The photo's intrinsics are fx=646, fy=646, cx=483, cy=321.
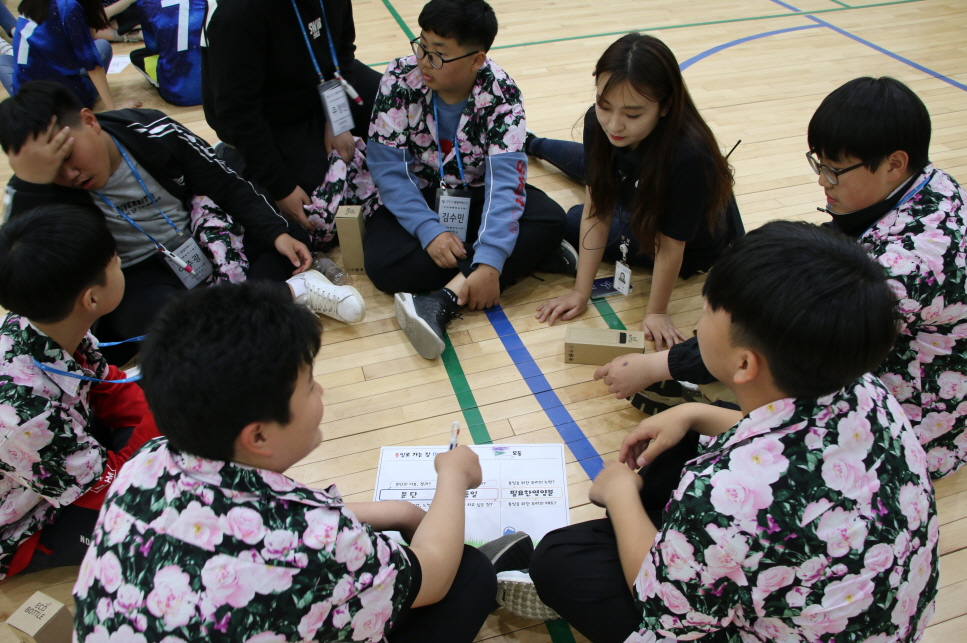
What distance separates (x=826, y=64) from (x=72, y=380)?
420cm

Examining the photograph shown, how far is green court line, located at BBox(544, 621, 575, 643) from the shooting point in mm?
1375

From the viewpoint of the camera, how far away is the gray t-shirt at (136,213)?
6.40 feet

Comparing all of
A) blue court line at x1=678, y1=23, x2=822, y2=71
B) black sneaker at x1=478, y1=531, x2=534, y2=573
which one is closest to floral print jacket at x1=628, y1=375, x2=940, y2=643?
black sneaker at x1=478, y1=531, x2=534, y2=573

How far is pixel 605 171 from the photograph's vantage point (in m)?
1.95

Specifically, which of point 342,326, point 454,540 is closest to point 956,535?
point 454,540

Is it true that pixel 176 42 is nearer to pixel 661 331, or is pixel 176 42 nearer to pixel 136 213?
pixel 136 213

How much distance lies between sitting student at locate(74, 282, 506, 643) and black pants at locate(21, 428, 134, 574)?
701 mm

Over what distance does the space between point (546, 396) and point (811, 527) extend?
3.62ft

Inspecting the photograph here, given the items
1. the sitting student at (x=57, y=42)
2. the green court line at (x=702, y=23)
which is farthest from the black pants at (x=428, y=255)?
the green court line at (x=702, y=23)

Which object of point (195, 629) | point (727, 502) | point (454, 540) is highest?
point (727, 502)

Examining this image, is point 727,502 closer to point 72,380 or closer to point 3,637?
point 72,380

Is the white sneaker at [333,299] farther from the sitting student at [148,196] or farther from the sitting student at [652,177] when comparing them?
the sitting student at [652,177]

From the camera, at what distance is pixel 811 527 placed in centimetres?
84

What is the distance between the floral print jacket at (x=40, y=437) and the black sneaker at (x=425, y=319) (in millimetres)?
867
